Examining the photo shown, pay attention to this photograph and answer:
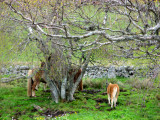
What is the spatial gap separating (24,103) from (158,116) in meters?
6.23

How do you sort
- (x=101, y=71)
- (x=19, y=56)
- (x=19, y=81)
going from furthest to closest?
1. (x=101, y=71)
2. (x=19, y=81)
3. (x=19, y=56)

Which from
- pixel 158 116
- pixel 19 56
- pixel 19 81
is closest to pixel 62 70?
pixel 19 56

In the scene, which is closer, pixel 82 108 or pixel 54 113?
pixel 54 113

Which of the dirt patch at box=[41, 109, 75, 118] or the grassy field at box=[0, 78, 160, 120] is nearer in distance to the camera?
the grassy field at box=[0, 78, 160, 120]

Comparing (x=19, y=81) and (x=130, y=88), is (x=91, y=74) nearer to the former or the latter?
(x=130, y=88)

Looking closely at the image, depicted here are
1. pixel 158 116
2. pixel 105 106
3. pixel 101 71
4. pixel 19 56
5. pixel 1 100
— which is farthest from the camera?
pixel 101 71

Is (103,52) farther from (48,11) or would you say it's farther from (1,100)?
(1,100)

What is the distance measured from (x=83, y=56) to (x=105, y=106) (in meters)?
2.68

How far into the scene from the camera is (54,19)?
8773mm

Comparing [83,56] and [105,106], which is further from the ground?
[83,56]

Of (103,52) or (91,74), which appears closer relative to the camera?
(103,52)

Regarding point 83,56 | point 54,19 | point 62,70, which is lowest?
point 62,70

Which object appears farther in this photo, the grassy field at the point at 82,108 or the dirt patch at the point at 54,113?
the dirt patch at the point at 54,113

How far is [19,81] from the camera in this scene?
15.1m
